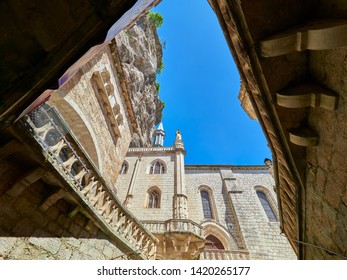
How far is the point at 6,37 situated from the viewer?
170 cm

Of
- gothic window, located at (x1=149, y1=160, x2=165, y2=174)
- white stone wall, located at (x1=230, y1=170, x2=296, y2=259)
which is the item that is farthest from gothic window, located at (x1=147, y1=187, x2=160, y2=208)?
white stone wall, located at (x1=230, y1=170, x2=296, y2=259)

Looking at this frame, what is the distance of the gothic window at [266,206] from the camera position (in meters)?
16.5

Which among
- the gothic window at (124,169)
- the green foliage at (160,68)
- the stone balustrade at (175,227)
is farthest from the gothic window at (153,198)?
the green foliage at (160,68)

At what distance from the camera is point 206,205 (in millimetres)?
18000

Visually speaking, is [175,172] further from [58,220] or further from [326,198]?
[326,198]

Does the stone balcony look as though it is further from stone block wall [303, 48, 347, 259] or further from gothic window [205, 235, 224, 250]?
stone block wall [303, 48, 347, 259]

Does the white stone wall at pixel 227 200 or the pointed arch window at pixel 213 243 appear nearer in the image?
the white stone wall at pixel 227 200

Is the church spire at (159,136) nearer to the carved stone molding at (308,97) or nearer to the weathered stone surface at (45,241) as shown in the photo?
the weathered stone surface at (45,241)

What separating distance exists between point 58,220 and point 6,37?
364 centimetres

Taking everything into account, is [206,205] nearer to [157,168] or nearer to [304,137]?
[157,168]

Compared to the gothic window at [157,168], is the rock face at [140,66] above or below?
above

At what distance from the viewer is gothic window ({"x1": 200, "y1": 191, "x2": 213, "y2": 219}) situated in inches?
668

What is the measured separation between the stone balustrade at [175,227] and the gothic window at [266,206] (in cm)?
900

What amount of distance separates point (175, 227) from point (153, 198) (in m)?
6.55
